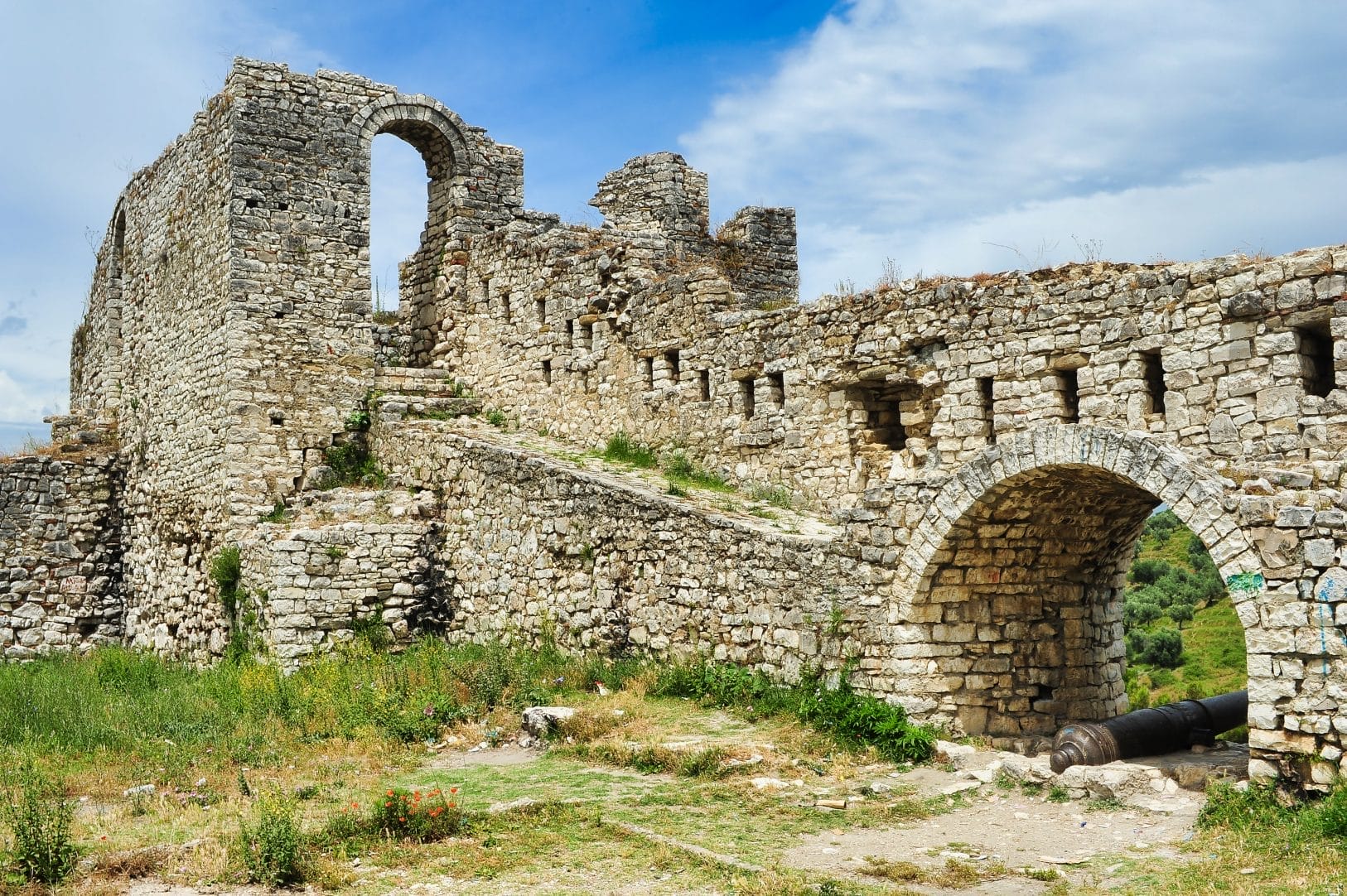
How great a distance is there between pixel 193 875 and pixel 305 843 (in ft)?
2.18

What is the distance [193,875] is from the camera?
762cm

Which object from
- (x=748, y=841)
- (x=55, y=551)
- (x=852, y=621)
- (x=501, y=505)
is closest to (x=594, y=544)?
(x=501, y=505)

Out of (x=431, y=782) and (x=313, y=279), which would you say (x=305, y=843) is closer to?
(x=431, y=782)

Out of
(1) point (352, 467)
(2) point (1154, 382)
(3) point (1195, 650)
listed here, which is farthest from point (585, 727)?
(3) point (1195, 650)

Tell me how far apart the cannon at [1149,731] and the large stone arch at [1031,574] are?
A: 0.90m

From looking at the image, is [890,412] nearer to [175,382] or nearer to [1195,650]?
[1195,650]

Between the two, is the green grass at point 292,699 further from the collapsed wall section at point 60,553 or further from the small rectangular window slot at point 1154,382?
the small rectangular window slot at point 1154,382

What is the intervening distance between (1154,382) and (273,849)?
25.5 ft

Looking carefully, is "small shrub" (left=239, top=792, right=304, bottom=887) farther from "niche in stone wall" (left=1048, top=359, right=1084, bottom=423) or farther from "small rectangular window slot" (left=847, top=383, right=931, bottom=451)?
"small rectangular window slot" (left=847, top=383, right=931, bottom=451)

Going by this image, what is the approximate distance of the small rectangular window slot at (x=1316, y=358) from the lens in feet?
32.3

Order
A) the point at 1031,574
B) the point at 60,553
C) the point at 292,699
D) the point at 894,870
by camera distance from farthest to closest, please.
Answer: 1. the point at 60,553
2. the point at 292,699
3. the point at 1031,574
4. the point at 894,870

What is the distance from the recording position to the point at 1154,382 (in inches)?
428

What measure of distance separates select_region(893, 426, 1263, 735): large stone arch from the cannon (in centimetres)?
90

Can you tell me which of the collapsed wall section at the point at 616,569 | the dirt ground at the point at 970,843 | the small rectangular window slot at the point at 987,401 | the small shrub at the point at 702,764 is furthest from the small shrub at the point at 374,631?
the small rectangular window slot at the point at 987,401
